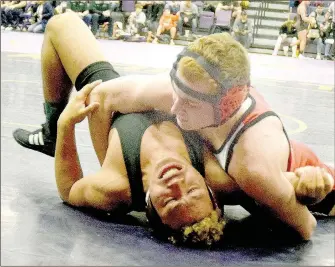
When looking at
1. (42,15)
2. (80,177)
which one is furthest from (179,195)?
(42,15)

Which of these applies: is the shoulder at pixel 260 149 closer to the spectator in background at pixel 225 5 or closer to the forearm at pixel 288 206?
the forearm at pixel 288 206

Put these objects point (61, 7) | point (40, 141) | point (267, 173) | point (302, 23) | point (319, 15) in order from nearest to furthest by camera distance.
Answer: point (267, 173) → point (40, 141) → point (319, 15) → point (302, 23) → point (61, 7)

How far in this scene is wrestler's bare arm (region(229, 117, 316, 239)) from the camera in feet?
5.65

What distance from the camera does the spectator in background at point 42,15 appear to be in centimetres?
1141

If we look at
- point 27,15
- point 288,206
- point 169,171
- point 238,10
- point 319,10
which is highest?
point 169,171

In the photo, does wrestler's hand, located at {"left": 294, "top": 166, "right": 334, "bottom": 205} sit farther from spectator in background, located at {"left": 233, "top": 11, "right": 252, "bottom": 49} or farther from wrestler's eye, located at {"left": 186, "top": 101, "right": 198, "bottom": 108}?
spectator in background, located at {"left": 233, "top": 11, "right": 252, "bottom": 49}

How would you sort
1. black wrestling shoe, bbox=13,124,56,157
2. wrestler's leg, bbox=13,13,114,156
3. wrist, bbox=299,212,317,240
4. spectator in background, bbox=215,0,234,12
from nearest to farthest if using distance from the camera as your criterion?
wrist, bbox=299,212,317,240
wrestler's leg, bbox=13,13,114,156
black wrestling shoe, bbox=13,124,56,157
spectator in background, bbox=215,0,234,12

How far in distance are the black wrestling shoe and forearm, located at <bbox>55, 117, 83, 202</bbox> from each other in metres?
0.53

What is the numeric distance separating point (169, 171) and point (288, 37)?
9143 millimetres

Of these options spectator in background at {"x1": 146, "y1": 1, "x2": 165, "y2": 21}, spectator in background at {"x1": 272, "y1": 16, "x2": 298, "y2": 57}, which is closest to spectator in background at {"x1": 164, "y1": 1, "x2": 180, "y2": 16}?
spectator in background at {"x1": 146, "y1": 1, "x2": 165, "y2": 21}

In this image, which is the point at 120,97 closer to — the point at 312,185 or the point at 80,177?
the point at 80,177

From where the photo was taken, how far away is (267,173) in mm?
1717

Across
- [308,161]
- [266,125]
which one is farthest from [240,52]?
[308,161]

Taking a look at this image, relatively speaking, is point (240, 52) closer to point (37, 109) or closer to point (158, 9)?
point (37, 109)
